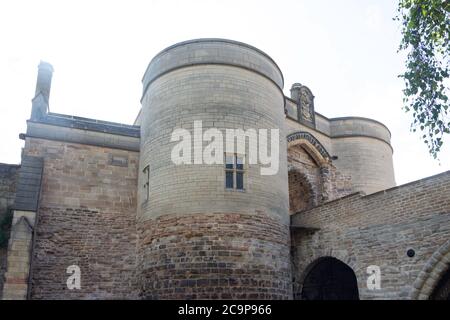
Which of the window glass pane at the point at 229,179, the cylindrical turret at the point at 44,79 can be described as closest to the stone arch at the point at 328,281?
the window glass pane at the point at 229,179

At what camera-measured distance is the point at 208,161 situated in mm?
12820

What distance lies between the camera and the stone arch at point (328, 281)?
47.5 ft

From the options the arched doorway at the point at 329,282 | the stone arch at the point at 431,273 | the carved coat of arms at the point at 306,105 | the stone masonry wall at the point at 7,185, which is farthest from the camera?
the carved coat of arms at the point at 306,105

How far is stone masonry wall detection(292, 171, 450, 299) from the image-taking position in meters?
10.6

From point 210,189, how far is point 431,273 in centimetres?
600

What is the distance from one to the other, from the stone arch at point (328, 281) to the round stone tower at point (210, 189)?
57.5 inches

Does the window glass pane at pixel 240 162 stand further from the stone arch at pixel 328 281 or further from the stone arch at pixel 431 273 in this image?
the stone arch at pixel 431 273

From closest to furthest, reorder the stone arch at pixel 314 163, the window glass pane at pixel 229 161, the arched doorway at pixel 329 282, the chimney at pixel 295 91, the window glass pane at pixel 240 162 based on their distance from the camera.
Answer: the window glass pane at pixel 229 161 < the window glass pane at pixel 240 162 < the arched doorway at pixel 329 282 < the stone arch at pixel 314 163 < the chimney at pixel 295 91

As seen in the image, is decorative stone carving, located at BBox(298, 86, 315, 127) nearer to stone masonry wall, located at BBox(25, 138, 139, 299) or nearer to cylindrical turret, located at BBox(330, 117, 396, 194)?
cylindrical turret, located at BBox(330, 117, 396, 194)

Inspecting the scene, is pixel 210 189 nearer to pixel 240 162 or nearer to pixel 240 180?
pixel 240 180

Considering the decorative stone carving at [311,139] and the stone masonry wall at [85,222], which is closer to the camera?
the stone masonry wall at [85,222]

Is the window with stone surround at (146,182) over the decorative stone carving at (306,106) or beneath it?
beneath

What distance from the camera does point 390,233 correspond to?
37.9 feet

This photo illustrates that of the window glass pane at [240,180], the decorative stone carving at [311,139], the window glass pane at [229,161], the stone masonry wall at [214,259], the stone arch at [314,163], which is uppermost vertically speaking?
the decorative stone carving at [311,139]
